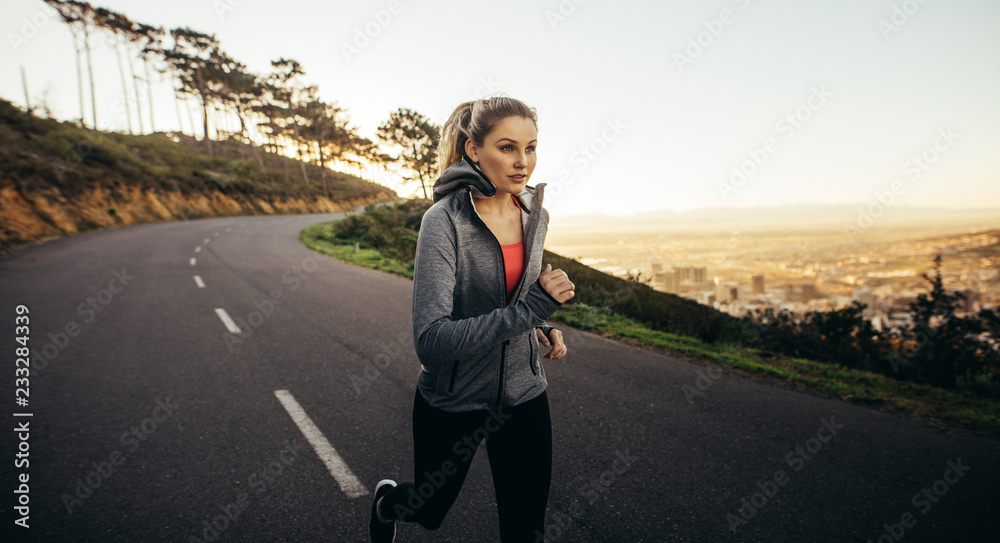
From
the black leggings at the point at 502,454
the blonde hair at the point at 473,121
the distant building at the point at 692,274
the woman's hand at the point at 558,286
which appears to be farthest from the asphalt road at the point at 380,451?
the distant building at the point at 692,274

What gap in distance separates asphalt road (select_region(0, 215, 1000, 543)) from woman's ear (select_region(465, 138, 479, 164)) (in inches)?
86.3

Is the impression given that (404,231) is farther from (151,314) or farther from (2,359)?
(2,359)

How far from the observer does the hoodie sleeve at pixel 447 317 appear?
1322mm

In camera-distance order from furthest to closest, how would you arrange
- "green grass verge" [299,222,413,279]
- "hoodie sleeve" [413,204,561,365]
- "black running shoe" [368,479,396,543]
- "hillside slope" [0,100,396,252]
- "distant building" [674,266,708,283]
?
"hillside slope" [0,100,396,252], "distant building" [674,266,708,283], "green grass verge" [299,222,413,279], "black running shoe" [368,479,396,543], "hoodie sleeve" [413,204,561,365]

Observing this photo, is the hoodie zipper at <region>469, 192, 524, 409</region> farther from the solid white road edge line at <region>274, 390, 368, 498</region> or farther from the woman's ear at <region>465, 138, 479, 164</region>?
the solid white road edge line at <region>274, 390, 368, 498</region>

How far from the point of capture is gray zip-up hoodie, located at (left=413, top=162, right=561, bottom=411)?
1.34m

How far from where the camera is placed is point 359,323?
7.26 meters

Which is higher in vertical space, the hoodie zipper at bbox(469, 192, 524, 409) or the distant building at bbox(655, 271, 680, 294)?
the hoodie zipper at bbox(469, 192, 524, 409)

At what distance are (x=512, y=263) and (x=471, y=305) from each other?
0.75ft

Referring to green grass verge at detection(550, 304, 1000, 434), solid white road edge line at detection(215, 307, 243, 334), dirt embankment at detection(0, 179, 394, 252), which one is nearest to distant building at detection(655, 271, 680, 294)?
green grass verge at detection(550, 304, 1000, 434)

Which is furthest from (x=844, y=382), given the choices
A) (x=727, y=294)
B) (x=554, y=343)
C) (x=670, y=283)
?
(x=670, y=283)

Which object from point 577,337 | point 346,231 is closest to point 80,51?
point 346,231

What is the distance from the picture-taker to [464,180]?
154cm

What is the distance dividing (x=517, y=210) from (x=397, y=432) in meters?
2.78
